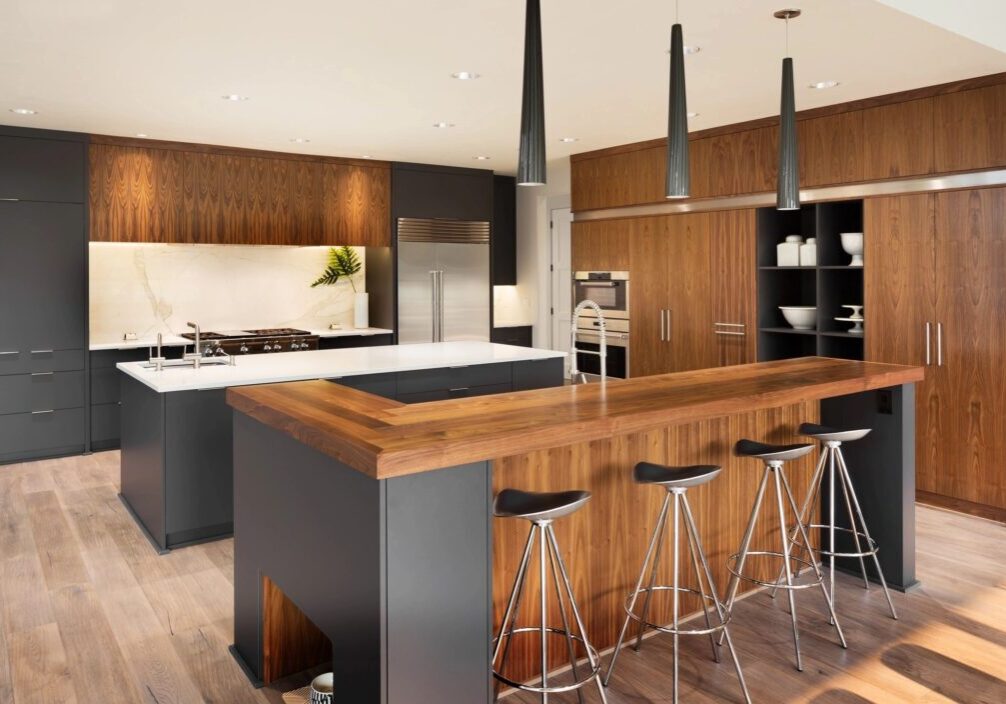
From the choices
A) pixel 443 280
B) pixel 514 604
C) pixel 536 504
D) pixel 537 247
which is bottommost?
pixel 514 604

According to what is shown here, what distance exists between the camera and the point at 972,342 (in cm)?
459

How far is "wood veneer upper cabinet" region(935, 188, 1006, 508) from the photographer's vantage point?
446 cm

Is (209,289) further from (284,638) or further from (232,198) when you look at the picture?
(284,638)

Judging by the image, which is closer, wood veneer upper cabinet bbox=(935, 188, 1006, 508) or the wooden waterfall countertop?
the wooden waterfall countertop

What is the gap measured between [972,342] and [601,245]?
127 inches

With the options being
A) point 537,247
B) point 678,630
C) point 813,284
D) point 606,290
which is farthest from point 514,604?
point 537,247

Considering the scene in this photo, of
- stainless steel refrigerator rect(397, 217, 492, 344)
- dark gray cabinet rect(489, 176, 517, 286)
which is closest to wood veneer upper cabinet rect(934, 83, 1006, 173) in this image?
stainless steel refrigerator rect(397, 217, 492, 344)

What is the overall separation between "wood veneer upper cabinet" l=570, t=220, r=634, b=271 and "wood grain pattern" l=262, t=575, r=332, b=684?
15.3 ft

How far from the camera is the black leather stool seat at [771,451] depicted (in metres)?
3.02

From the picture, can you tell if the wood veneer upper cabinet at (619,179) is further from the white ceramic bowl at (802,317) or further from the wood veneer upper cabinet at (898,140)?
the wood veneer upper cabinet at (898,140)

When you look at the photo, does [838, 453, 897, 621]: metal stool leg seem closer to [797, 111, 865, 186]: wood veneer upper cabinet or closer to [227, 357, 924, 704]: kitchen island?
[227, 357, 924, 704]: kitchen island

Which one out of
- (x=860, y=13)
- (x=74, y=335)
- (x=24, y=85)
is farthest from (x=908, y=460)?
(x=74, y=335)

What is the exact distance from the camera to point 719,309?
6.11 meters

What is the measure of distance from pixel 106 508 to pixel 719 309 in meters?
4.45
